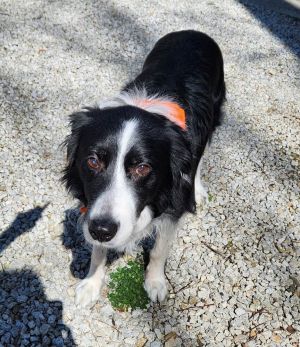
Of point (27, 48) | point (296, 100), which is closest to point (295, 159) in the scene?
point (296, 100)

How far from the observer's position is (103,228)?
7.37 feet

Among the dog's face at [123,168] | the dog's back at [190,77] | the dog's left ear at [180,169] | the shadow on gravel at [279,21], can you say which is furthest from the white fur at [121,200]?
the shadow on gravel at [279,21]

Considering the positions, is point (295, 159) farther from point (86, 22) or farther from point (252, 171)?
point (86, 22)

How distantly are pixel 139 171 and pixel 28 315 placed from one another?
5.04ft

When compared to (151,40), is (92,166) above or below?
above

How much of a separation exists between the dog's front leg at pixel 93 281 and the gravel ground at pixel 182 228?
0.10 metres

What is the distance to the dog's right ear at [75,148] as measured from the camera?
105 inches

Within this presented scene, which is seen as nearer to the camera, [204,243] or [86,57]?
[204,243]

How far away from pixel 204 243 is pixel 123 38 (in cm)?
405

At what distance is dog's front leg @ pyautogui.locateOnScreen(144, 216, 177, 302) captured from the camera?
10.3 ft

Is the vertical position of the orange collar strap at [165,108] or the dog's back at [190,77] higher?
the orange collar strap at [165,108]

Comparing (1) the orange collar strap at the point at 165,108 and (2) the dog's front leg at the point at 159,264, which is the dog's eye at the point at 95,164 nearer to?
(1) the orange collar strap at the point at 165,108

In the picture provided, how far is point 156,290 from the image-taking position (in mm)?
3270

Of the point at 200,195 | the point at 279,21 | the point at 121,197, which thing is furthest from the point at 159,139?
the point at 279,21
